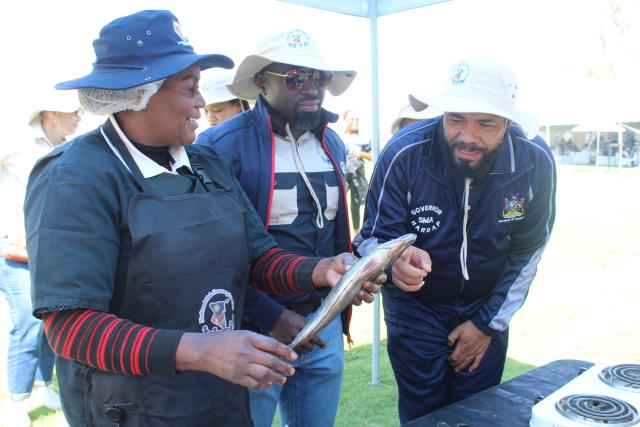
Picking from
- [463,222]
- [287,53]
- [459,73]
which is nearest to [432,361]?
[463,222]

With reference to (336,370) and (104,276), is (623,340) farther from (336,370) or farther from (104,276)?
(104,276)

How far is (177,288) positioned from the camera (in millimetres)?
1605

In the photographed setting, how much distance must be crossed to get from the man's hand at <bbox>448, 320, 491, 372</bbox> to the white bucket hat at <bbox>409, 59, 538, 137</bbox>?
0.99m

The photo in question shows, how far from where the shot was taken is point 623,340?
5441mm

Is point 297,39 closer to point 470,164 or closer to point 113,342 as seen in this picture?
point 470,164

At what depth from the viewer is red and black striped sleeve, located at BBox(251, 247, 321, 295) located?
6.59 ft

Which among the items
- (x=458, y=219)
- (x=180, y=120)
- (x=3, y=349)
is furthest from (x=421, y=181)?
(x=3, y=349)

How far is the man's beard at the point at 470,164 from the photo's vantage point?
8.45 feet

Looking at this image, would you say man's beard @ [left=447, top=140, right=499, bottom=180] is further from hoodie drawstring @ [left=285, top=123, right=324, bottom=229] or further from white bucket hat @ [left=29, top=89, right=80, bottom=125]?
white bucket hat @ [left=29, top=89, right=80, bottom=125]

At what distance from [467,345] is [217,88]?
7.51ft

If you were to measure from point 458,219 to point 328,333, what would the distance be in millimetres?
843

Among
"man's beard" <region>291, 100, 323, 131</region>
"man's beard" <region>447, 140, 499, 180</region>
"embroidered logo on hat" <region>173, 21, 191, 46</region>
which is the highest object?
"embroidered logo on hat" <region>173, 21, 191, 46</region>

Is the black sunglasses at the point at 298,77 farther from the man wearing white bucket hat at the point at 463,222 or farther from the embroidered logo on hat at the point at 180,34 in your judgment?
the embroidered logo on hat at the point at 180,34

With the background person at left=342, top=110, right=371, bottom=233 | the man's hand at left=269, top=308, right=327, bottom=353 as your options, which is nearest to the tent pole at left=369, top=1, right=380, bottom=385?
the man's hand at left=269, top=308, right=327, bottom=353
